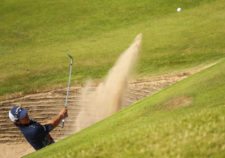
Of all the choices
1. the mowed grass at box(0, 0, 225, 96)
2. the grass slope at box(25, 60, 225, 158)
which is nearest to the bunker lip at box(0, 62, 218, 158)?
the mowed grass at box(0, 0, 225, 96)

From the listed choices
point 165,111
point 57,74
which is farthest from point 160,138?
point 57,74

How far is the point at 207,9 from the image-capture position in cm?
3197

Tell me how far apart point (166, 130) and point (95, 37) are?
2130cm

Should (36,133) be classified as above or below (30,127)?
below

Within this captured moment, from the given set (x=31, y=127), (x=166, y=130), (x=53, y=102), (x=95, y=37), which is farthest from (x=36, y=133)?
(x=95, y=37)

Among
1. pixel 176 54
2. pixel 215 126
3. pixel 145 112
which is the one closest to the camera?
pixel 215 126

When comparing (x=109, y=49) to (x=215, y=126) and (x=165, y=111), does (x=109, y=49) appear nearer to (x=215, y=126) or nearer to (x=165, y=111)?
(x=165, y=111)

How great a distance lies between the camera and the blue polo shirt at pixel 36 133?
12047 mm

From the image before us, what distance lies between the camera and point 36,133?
39.8 feet

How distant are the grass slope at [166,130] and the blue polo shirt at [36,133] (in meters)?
0.72

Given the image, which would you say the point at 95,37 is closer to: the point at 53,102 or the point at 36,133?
the point at 53,102

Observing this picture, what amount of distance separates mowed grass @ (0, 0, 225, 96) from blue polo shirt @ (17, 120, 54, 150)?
1132 cm

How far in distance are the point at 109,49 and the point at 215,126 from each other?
60.9 ft

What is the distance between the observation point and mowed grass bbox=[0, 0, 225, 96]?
24625 mm
